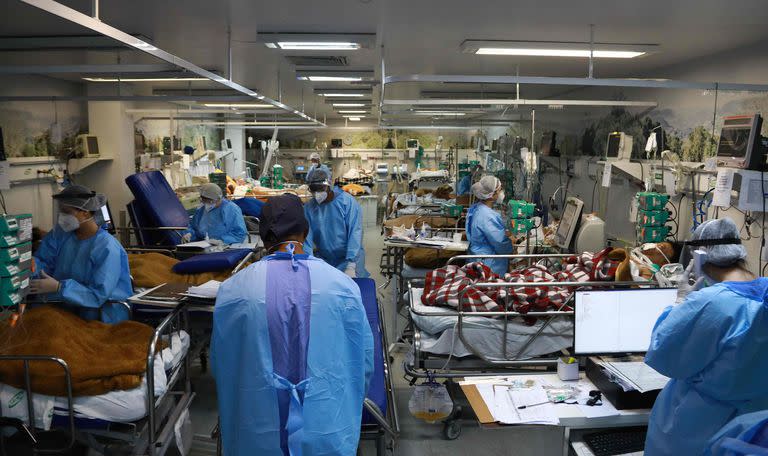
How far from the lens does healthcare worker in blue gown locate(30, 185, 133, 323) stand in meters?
3.70

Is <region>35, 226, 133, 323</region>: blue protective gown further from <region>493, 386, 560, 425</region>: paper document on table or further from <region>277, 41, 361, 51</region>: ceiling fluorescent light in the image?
<region>493, 386, 560, 425</region>: paper document on table

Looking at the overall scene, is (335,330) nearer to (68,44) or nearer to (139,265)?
(139,265)

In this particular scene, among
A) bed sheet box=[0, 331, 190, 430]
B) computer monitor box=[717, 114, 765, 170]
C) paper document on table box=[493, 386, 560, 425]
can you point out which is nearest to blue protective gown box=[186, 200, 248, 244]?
bed sheet box=[0, 331, 190, 430]

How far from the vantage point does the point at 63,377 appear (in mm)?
2924

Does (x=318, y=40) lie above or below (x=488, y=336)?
above

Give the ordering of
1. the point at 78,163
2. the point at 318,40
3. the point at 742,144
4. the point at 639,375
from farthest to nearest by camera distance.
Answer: the point at 78,163, the point at 318,40, the point at 742,144, the point at 639,375

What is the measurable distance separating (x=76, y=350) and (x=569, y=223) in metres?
4.52

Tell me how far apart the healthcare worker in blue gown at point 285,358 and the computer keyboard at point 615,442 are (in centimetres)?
122

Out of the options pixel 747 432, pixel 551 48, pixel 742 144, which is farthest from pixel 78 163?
pixel 747 432

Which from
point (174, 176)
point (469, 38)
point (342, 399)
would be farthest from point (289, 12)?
point (174, 176)

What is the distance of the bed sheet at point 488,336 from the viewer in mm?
3701

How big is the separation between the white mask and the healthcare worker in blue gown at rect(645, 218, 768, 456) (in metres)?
3.50

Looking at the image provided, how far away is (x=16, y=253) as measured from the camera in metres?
2.88

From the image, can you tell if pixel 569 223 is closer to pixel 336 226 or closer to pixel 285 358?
pixel 336 226
